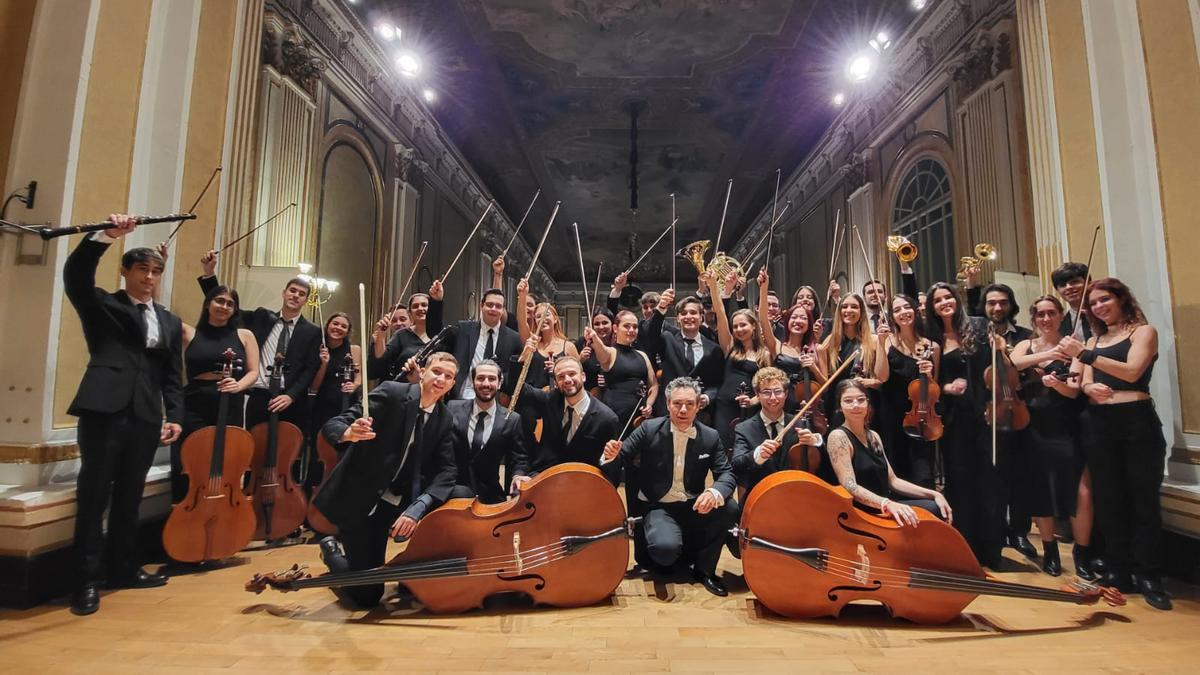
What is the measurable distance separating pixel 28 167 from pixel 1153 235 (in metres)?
4.85

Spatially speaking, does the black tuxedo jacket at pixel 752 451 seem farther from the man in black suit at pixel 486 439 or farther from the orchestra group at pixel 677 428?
the man in black suit at pixel 486 439

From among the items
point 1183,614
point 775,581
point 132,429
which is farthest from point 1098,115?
point 132,429

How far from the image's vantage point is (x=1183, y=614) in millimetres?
1968

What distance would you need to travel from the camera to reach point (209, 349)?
8.37 feet

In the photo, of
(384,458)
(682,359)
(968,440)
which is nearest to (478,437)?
(384,458)

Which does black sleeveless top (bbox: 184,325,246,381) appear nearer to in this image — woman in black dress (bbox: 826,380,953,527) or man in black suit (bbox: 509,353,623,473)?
man in black suit (bbox: 509,353,623,473)

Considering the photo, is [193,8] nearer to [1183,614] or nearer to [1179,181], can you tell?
[1179,181]

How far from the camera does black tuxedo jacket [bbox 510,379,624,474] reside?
245 cm

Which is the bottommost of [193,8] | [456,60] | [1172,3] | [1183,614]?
[1183,614]

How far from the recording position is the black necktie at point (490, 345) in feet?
9.83

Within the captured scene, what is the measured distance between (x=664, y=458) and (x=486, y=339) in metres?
1.25

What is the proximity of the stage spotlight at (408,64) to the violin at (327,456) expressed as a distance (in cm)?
405

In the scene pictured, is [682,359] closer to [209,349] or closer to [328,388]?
[328,388]

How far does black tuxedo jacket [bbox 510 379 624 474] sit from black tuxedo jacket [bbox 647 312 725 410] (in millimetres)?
618
